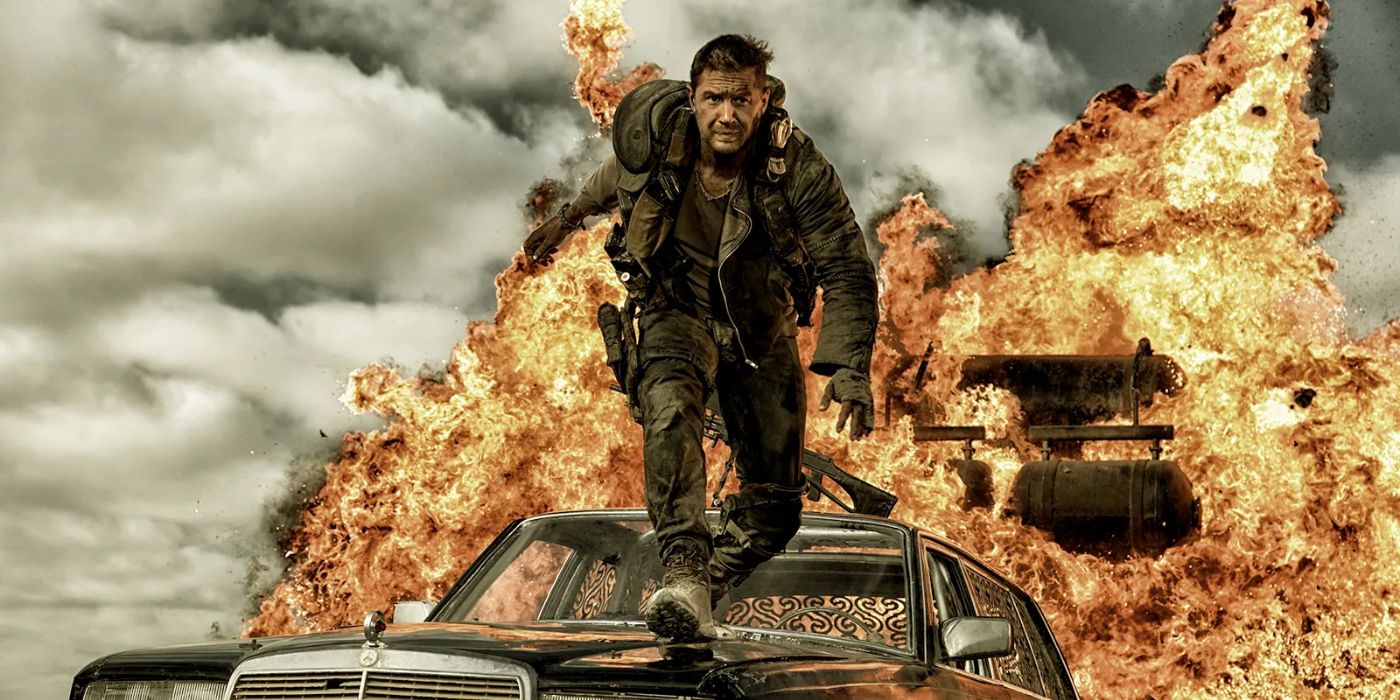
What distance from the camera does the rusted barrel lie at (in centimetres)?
1523

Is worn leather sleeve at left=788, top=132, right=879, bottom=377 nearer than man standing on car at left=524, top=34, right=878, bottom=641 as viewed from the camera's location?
No

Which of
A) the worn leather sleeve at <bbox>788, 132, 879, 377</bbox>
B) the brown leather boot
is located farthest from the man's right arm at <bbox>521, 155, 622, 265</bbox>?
the brown leather boot

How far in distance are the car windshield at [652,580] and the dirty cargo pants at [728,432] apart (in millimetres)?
190

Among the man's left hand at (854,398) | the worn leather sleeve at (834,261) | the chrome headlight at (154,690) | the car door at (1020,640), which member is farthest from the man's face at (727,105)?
the chrome headlight at (154,690)

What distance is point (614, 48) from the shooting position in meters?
18.0

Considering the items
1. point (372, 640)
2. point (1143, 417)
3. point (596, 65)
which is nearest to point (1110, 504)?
point (1143, 417)

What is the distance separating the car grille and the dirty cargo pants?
1158 mm

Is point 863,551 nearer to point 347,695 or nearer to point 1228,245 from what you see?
point 347,695

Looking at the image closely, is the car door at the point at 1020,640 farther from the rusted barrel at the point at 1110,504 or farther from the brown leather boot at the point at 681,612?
the rusted barrel at the point at 1110,504

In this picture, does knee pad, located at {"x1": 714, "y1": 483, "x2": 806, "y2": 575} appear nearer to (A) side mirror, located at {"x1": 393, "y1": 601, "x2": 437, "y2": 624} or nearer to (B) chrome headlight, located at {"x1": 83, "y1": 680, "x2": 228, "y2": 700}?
(A) side mirror, located at {"x1": 393, "y1": 601, "x2": 437, "y2": 624}

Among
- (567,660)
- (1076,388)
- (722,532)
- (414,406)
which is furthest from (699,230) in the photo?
(414,406)

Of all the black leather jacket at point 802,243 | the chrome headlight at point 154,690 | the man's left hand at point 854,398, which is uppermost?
the black leather jacket at point 802,243

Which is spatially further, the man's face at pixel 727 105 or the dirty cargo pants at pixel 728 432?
the man's face at pixel 727 105

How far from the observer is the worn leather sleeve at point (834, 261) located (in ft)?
17.0
